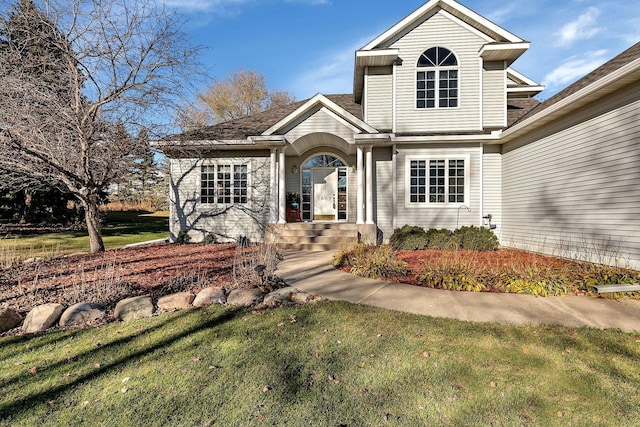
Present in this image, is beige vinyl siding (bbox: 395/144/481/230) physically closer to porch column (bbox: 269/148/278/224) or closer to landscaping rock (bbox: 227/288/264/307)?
porch column (bbox: 269/148/278/224)

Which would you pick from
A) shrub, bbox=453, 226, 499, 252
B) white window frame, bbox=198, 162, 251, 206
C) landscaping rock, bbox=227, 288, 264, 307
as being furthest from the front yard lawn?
white window frame, bbox=198, 162, 251, 206

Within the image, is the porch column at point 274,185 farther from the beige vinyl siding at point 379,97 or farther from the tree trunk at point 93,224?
the tree trunk at point 93,224

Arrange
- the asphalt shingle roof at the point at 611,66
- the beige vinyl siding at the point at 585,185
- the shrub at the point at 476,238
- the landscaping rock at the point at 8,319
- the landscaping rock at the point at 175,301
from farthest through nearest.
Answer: the shrub at the point at 476,238
the asphalt shingle roof at the point at 611,66
the beige vinyl siding at the point at 585,185
the landscaping rock at the point at 175,301
the landscaping rock at the point at 8,319

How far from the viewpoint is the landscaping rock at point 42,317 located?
3.65 meters

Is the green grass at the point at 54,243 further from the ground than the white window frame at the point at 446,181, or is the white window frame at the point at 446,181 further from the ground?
the white window frame at the point at 446,181

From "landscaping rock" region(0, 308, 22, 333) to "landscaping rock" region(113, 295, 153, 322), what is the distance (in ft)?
3.51

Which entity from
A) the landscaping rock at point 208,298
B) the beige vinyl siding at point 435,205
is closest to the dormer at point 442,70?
the beige vinyl siding at point 435,205

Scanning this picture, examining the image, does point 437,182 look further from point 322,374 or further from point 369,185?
point 322,374

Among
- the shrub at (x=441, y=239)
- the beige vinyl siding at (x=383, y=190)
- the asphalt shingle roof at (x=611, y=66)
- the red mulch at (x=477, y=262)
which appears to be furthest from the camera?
the beige vinyl siding at (x=383, y=190)

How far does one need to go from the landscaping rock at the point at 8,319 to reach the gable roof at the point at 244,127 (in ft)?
20.5

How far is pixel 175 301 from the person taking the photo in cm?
420

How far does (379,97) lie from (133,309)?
968 centimetres

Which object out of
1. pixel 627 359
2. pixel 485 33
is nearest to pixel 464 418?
pixel 627 359

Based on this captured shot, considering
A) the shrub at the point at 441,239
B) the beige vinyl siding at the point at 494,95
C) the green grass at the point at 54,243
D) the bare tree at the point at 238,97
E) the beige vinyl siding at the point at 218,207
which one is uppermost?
the bare tree at the point at 238,97
